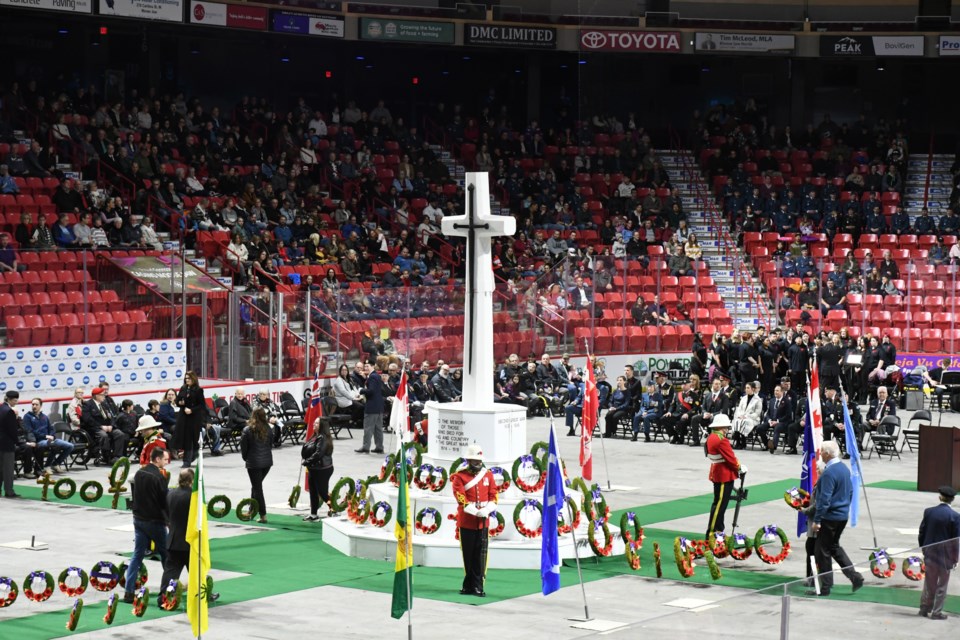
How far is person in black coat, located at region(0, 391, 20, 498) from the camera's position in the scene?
22.9 meters

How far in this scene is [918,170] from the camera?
47375 mm

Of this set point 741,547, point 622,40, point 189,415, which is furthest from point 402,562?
point 622,40

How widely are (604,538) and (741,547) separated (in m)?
1.67

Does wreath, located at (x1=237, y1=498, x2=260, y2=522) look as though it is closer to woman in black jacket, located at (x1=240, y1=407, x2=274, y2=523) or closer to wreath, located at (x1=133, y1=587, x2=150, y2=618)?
woman in black jacket, located at (x1=240, y1=407, x2=274, y2=523)

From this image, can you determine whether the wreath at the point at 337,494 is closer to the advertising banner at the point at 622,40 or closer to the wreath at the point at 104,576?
the wreath at the point at 104,576

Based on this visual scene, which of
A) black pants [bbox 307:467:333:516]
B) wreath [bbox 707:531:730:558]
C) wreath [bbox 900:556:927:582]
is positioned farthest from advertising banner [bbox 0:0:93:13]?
wreath [bbox 900:556:927:582]

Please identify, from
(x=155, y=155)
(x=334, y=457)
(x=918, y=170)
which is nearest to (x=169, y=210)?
(x=155, y=155)

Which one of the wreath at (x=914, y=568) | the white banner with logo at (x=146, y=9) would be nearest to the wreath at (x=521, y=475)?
the wreath at (x=914, y=568)

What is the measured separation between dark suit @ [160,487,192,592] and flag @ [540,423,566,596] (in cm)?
363

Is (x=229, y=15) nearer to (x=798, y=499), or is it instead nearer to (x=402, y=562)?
(x=798, y=499)

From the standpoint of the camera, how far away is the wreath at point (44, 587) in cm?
1614

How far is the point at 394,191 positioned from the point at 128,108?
7.27 meters

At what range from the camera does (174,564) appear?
16125 mm

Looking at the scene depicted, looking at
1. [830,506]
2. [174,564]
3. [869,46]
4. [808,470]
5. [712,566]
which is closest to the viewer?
[174,564]
